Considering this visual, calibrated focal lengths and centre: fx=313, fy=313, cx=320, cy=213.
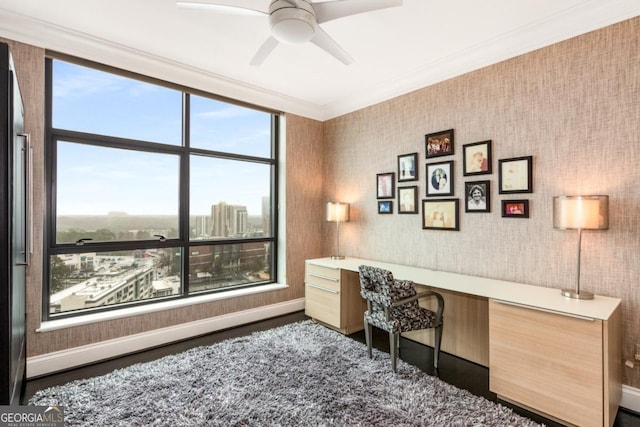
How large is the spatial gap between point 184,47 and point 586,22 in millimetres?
3176

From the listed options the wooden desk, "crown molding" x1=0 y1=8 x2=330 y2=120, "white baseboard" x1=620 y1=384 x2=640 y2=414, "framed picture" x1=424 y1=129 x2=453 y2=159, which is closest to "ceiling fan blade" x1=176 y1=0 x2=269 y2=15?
"crown molding" x1=0 y1=8 x2=330 y2=120

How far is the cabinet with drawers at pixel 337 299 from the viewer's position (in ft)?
10.9

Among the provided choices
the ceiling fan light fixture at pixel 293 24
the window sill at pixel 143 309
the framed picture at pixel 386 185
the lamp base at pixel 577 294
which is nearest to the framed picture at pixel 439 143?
the framed picture at pixel 386 185

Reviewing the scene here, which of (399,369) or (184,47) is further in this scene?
(184,47)

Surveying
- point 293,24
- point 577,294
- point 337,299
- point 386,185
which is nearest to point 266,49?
point 293,24

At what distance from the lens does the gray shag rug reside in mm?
1964

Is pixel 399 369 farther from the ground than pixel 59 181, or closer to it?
closer to it

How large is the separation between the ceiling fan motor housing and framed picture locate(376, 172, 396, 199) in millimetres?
1917

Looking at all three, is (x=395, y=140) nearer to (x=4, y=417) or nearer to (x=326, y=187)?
(x=326, y=187)

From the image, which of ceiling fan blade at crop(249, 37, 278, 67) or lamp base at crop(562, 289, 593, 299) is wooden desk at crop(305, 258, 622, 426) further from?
ceiling fan blade at crop(249, 37, 278, 67)

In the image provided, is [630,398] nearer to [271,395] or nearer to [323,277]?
[271,395]

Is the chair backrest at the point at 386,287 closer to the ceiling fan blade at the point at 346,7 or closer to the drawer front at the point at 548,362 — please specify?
the drawer front at the point at 548,362

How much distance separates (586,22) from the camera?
2227 mm

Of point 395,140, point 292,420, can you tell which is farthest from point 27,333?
point 395,140
